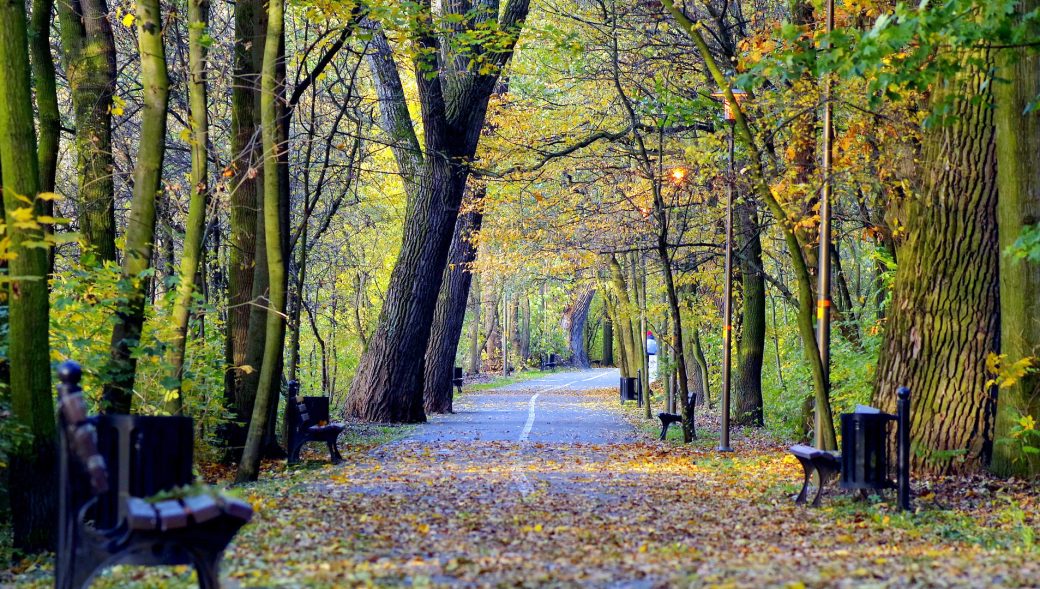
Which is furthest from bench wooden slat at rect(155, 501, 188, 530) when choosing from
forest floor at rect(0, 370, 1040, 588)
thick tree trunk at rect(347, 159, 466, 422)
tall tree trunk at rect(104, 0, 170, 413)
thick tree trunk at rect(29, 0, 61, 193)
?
thick tree trunk at rect(347, 159, 466, 422)

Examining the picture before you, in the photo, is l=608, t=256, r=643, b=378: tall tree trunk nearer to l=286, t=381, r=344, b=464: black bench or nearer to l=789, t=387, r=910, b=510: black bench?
l=286, t=381, r=344, b=464: black bench

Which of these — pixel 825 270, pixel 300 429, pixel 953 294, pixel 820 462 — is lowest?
pixel 820 462

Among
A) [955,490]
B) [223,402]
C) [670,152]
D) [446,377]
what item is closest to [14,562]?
[223,402]

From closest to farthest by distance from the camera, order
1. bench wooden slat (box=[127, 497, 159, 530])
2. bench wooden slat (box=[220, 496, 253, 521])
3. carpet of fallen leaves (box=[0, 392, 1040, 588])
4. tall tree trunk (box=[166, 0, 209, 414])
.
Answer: bench wooden slat (box=[127, 497, 159, 530]), bench wooden slat (box=[220, 496, 253, 521]), carpet of fallen leaves (box=[0, 392, 1040, 588]), tall tree trunk (box=[166, 0, 209, 414])

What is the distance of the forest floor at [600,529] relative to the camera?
7035 millimetres

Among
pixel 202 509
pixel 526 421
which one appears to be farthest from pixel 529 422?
pixel 202 509

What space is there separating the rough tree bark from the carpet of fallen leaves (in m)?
8.82

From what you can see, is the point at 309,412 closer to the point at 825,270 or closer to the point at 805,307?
the point at 805,307

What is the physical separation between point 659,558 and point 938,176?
694 centimetres

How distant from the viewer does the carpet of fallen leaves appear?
23.0 feet

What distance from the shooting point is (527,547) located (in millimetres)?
8266

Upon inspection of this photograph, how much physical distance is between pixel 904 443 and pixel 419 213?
48.2ft

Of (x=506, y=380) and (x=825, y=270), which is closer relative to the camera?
(x=825, y=270)

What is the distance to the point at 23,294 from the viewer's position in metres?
8.28
